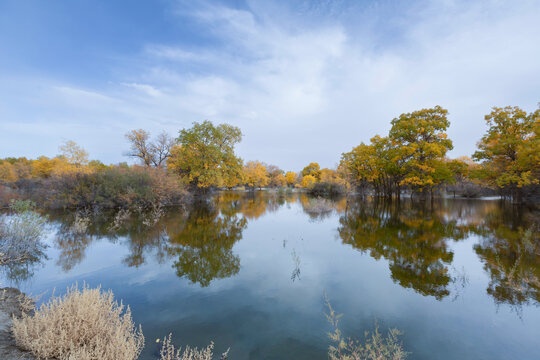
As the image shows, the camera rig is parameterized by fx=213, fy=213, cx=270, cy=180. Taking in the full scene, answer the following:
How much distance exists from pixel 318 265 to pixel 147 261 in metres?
6.21

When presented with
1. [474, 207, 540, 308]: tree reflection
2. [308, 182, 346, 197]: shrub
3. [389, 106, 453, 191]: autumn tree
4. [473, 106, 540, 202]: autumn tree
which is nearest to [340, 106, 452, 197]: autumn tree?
[389, 106, 453, 191]: autumn tree

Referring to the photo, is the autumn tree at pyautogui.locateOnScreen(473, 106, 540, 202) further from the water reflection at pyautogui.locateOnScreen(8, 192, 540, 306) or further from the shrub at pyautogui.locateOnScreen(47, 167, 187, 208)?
the shrub at pyautogui.locateOnScreen(47, 167, 187, 208)

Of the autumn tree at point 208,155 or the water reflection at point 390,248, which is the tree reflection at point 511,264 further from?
the autumn tree at point 208,155

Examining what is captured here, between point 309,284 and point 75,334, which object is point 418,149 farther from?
point 75,334

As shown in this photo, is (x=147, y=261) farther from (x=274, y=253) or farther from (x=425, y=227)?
(x=425, y=227)

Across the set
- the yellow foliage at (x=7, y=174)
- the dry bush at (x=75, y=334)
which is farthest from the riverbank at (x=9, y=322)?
the yellow foliage at (x=7, y=174)

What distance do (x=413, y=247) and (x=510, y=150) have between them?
24.2m

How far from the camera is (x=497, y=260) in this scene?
746 centimetres

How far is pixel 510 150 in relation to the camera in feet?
73.7

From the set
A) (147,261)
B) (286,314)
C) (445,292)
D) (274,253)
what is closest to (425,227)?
(445,292)

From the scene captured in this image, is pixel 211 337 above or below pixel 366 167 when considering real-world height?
below

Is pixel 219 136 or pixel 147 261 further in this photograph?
pixel 219 136

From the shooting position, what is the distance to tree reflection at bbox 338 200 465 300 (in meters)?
6.22

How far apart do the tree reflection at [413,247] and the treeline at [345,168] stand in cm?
1540
